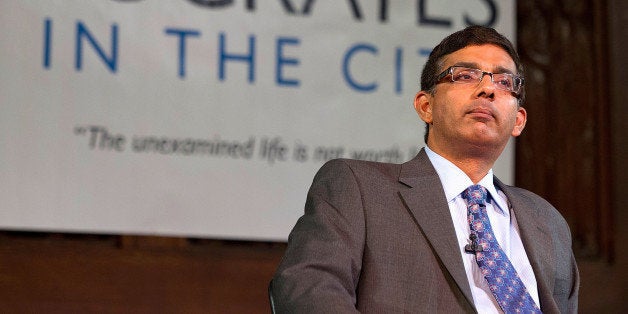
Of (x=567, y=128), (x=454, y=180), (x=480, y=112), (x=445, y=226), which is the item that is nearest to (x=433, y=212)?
(x=445, y=226)

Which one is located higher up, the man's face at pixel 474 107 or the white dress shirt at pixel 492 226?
the man's face at pixel 474 107

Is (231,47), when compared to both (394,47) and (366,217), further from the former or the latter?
(366,217)

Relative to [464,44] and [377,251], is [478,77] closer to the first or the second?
[464,44]

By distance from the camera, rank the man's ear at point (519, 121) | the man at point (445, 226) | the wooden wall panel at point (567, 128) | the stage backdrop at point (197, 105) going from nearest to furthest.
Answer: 1. the man at point (445, 226)
2. the man's ear at point (519, 121)
3. the stage backdrop at point (197, 105)
4. the wooden wall panel at point (567, 128)

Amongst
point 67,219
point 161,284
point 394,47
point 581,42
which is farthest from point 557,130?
point 67,219

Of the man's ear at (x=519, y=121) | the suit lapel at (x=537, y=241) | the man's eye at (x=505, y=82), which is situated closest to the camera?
the suit lapel at (x=537, y=241)

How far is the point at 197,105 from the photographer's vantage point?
133 inches

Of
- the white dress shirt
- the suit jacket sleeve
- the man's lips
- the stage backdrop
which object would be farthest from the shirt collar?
the stage backdrop

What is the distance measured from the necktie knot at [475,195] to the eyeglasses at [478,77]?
227 mm

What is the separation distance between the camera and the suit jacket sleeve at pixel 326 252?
1.84m

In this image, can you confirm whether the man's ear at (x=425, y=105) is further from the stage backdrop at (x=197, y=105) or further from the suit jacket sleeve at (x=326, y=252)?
the stage backdrop at (x=197, y=105)

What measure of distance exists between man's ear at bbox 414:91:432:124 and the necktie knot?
0.71 feet

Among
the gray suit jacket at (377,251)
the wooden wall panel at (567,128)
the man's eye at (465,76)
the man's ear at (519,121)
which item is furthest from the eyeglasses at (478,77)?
the wooden wall panel at (567,128)

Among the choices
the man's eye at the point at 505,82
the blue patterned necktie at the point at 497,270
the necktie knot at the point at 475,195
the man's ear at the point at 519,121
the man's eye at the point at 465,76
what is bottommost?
the blue patterned necktie at the point at 497,270
